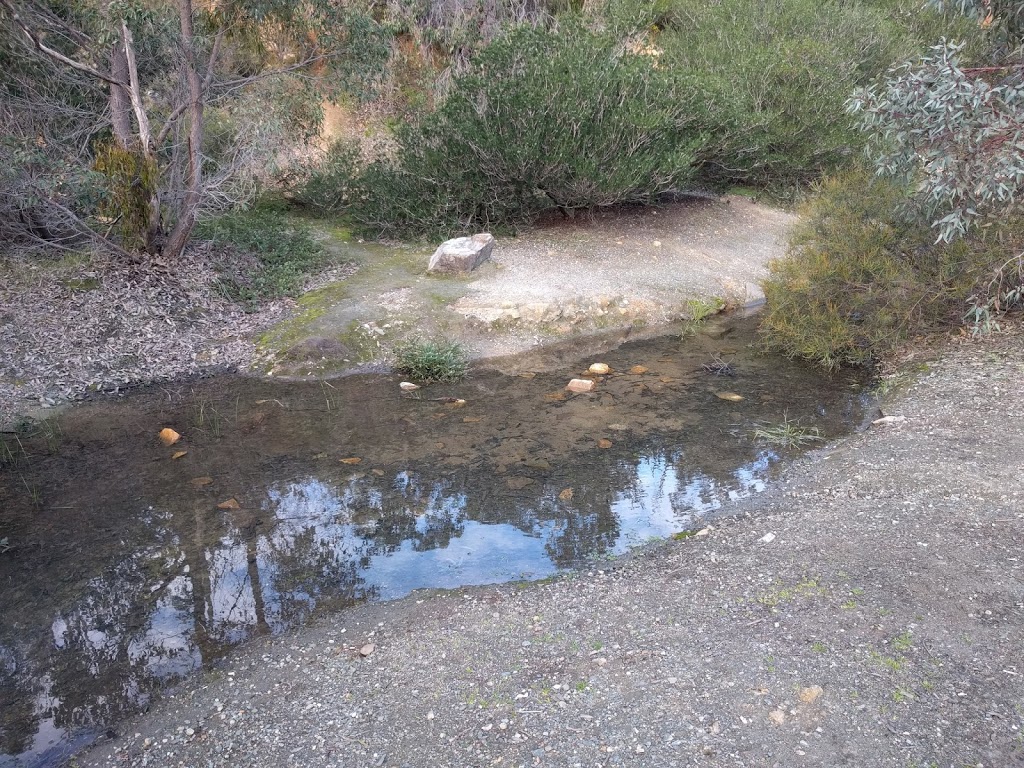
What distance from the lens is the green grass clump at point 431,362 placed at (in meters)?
8.77

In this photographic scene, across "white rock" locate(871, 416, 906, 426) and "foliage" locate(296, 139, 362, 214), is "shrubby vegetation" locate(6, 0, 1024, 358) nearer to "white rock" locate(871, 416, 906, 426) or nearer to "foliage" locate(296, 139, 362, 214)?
"foliage" locate(296, 139, 362, 214)

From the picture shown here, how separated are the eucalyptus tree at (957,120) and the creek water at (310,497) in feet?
7.70

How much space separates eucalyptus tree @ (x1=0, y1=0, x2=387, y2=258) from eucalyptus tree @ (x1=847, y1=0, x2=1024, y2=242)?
6682mm

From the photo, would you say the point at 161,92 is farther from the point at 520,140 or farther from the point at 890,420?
the point at 890,420

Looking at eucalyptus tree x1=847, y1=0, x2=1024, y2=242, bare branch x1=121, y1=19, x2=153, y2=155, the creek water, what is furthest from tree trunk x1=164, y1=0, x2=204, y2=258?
eucalyptus tree x1=847, y1=0, x2=1024, y2=242

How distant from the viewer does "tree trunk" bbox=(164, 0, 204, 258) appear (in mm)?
9773

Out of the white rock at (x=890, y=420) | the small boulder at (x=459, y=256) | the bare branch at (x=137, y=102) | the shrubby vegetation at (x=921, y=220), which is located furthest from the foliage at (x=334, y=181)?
the white rock at (x=890, y=420)

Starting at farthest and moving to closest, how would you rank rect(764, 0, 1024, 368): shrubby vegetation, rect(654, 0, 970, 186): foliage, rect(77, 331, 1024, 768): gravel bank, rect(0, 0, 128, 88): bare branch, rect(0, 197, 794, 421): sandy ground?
1. rect(654, 0, 970, 186): foliage
2. rect(0, 0, 128, 88): bare branch
3. rect(0, 197, 794, 421): sandy ground
4. rect(764, 0, 1024, 368): shrubby vegetation
5. rect(77, 331, 1024, 768): gravel bank

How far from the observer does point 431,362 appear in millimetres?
8797

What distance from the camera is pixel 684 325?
1061cm

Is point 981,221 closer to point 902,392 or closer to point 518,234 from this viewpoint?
point 902,392

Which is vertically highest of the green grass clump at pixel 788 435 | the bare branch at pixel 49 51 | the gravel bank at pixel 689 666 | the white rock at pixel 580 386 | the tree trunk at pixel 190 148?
the bare branch at pixel 49 51

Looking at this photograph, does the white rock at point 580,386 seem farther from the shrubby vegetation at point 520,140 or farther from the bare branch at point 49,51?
the bare branch at point 49,51

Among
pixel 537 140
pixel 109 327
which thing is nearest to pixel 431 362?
pixel 109 327
